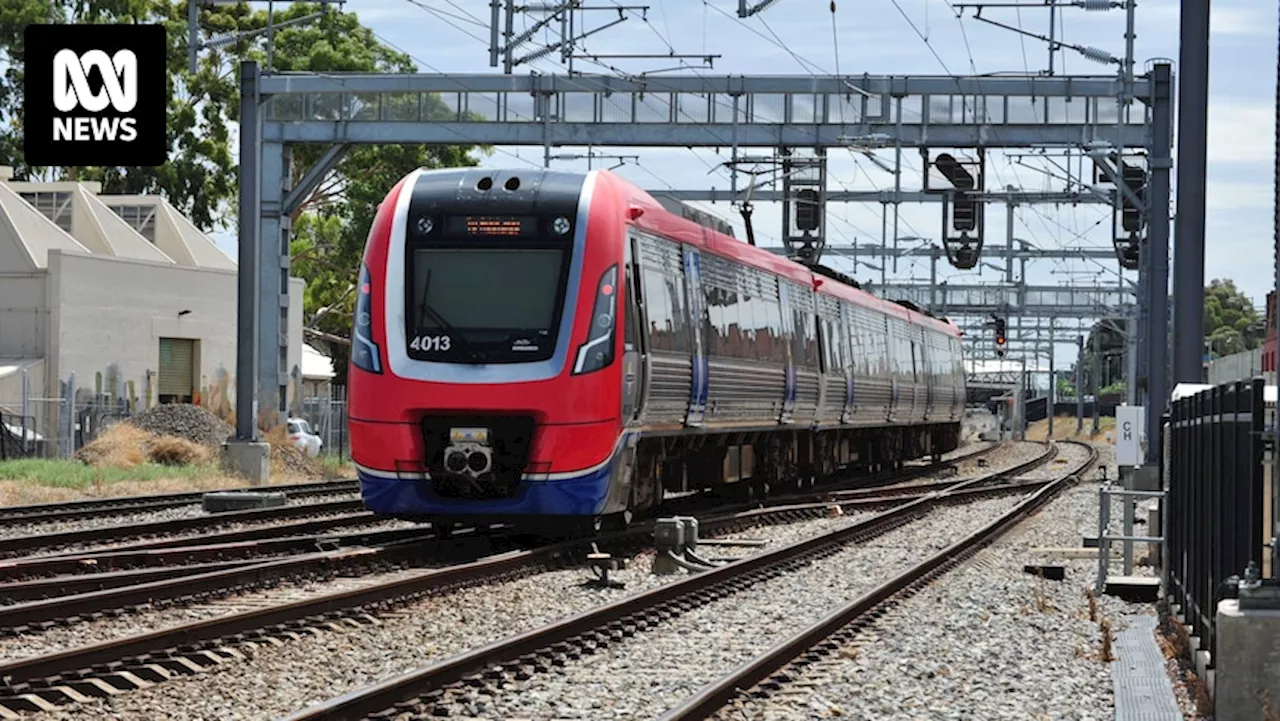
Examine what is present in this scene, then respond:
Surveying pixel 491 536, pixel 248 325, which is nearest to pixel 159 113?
pixel 491 536

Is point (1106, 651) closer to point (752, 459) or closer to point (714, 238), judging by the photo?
point (714, 238)

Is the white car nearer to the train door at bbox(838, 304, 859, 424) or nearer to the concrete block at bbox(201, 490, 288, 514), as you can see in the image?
the train door at bbox(838, 304, 859, 424)

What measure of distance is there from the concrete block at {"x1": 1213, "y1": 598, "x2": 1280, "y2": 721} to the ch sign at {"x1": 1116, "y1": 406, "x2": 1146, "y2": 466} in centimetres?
1213

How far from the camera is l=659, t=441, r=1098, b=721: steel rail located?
980 centimetres

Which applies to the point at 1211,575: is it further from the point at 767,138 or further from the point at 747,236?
the point at 767,138

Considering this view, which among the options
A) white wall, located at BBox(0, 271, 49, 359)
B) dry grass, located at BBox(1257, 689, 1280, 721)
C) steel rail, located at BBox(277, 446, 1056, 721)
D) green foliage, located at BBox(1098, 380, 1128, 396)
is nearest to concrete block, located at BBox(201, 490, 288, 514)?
steel rail, located at BBox(277, 446, 1056, 721)

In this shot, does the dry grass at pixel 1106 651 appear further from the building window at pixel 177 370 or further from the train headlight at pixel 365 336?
the building window at pixel 177 370

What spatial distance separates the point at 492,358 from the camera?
17.9 metres

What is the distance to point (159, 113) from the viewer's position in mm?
18250

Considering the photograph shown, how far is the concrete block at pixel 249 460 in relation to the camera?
3294cm

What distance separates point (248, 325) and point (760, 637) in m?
20.6

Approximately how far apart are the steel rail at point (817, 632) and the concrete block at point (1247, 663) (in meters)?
2.27

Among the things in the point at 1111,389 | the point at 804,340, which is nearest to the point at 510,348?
the point at 804,340

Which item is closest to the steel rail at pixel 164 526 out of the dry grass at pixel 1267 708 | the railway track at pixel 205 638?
the railway track at pixel 205 638
